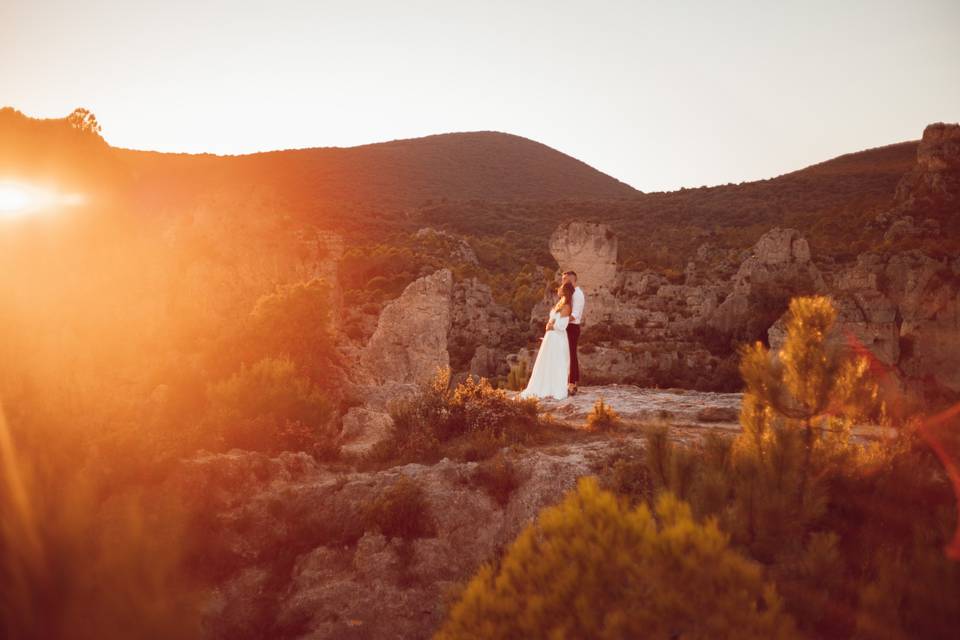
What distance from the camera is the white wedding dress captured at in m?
12.0

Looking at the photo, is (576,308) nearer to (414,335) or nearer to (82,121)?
(414,335)

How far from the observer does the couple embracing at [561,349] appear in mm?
11812

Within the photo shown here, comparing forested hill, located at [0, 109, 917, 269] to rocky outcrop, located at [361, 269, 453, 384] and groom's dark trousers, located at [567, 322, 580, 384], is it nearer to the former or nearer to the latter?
rocky outcrop, located at [361, 269, 453, 384]

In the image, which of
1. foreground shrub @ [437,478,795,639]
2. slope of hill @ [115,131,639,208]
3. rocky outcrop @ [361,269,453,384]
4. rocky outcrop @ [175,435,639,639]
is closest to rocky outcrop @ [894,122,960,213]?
rocky outcrop @ [361,269,453,384]

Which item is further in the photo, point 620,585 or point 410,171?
point 410,171

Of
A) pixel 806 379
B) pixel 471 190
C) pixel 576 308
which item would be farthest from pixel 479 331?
pixel 471 190

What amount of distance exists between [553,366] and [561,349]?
0.44 m

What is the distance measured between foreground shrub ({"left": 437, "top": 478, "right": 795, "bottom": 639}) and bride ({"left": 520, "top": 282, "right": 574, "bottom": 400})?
8691 millimetres

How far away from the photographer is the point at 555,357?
40.1ft

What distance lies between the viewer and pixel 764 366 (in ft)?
15.7

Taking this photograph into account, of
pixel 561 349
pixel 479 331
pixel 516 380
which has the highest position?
pixel 561 349

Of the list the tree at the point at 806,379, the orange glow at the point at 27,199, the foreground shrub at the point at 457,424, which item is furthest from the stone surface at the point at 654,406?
the orange glow at the point at 27,199

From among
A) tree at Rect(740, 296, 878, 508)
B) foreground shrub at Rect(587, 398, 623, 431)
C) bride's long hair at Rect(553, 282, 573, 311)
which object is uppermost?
bride's long hair at Rect(553, 282, 573, 311)

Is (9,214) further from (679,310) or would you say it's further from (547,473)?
(679,310)
